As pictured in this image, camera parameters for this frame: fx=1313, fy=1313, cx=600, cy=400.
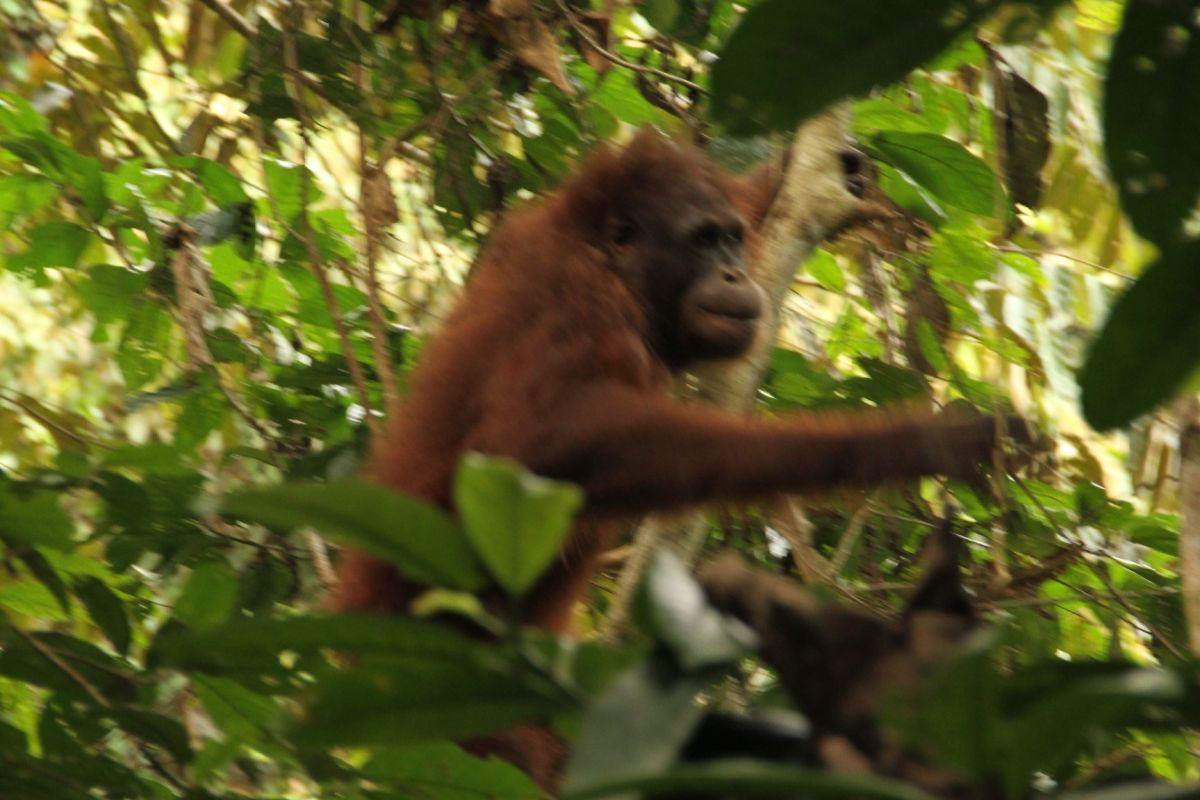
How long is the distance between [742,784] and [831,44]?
2.09ft

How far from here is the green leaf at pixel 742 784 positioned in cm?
82

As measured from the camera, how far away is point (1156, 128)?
3.81ft

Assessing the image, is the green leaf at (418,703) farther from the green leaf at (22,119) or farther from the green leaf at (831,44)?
the green leaf at (22,119)

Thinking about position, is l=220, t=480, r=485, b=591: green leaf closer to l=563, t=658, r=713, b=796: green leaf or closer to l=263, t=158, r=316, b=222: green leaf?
l=563, t=658, r=713, b=796: green leaf

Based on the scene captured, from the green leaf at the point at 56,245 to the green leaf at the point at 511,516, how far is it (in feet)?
9.03

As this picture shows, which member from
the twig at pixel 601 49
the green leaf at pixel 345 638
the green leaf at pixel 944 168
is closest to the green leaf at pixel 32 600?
the green leaf at pixel 345 638

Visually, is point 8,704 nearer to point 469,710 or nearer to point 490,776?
point 490,776

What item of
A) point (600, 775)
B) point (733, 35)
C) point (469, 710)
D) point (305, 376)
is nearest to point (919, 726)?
point (600, 775)

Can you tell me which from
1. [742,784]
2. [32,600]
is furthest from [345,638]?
[32,600]

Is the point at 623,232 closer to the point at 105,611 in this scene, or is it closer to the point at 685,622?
the point at 105,611

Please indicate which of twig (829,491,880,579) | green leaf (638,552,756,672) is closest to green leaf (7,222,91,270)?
twig (829,491,880,579)

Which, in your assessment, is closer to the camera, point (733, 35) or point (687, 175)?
point (733, 35)

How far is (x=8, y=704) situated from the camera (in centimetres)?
241

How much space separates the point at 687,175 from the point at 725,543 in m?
0.96
